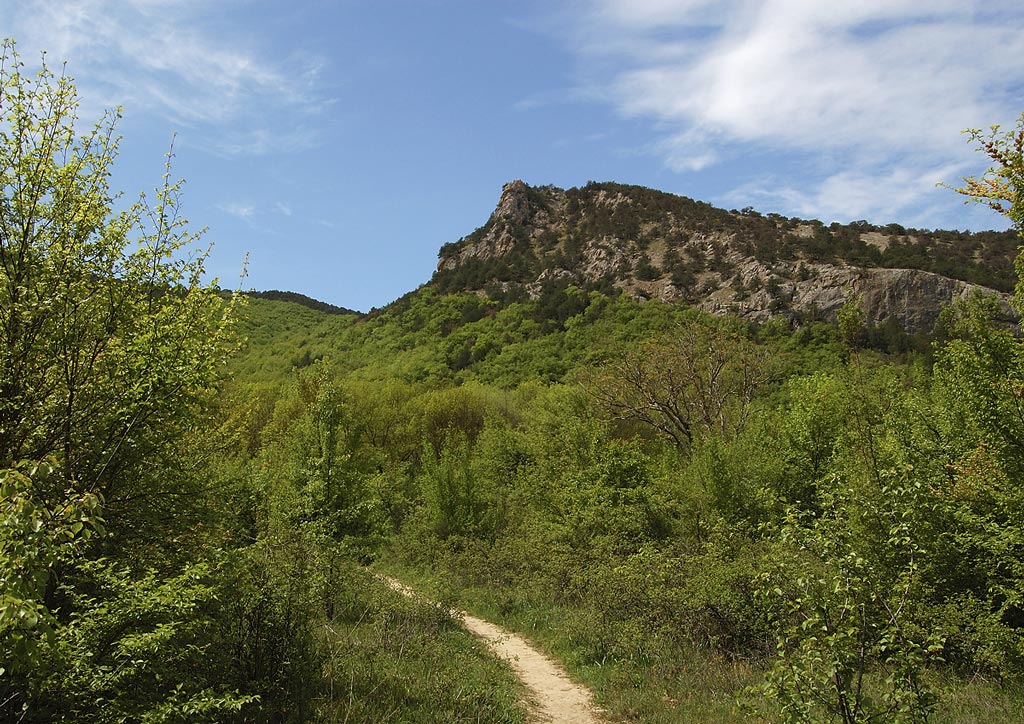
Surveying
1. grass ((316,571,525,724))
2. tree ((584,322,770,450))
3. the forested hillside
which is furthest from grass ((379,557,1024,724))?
tree ((584,322,770,450))

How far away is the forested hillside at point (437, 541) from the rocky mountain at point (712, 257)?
29.1 meters

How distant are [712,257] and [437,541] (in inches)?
2109

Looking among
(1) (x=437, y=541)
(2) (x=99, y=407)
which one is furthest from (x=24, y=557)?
(1) (x=437, y=541)

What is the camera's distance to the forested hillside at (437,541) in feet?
18.0

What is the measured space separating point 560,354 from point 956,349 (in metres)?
43.2

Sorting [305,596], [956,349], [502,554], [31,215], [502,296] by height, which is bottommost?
A: [502,554]

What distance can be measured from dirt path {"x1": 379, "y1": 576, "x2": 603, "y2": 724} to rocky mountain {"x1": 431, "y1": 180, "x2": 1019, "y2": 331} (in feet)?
124

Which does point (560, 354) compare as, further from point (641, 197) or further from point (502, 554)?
point (641, 197)

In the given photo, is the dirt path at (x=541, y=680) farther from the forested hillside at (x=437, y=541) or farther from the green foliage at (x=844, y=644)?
the green foliage at (x=844, y=644)

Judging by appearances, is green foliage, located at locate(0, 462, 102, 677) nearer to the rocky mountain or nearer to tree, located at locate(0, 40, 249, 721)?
tree, located at locate(0, 40, 249, 721)

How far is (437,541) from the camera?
23391 mm

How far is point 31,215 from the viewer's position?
6.36 meters

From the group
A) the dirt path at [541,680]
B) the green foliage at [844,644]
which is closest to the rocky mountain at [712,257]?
the dirt path at [541,680]

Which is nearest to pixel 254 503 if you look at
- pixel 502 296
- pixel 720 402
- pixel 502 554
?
pixel 502 554
